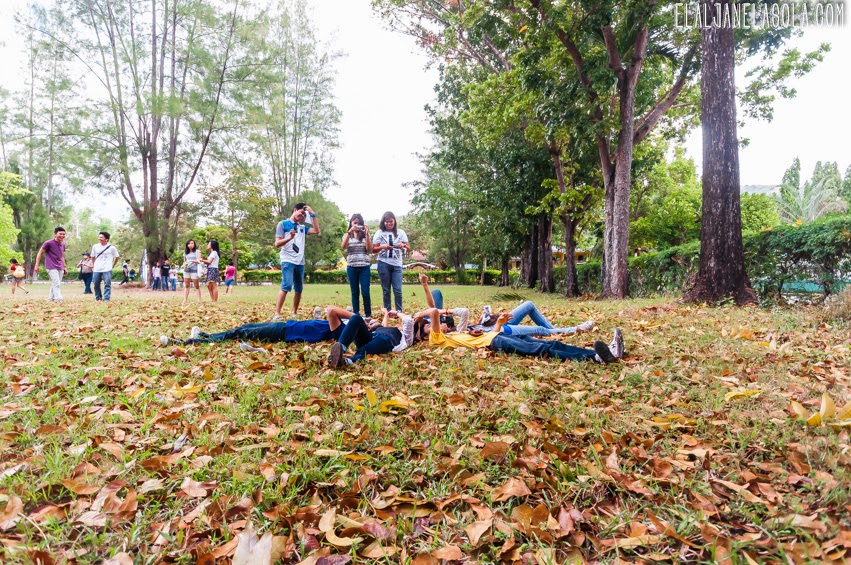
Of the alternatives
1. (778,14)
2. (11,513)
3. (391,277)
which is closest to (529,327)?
(391,277)

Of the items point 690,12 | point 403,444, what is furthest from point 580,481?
point 690,12

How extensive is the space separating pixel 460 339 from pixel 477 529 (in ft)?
11.1

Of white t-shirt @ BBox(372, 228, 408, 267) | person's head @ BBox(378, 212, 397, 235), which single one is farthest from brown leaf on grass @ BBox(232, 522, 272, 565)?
person's head @ BBox(378, 212, 397, 235)

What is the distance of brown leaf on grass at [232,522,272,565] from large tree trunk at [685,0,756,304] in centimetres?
837

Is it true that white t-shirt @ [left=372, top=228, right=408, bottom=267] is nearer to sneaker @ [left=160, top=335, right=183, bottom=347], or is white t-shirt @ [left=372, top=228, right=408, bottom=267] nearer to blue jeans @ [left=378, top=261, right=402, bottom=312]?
blue jeans @ [left=378, top=261, right=402, bottom=312]

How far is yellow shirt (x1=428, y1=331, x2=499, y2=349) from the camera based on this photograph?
4879 mm

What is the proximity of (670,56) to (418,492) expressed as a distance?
1316 cm

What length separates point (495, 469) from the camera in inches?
84.0

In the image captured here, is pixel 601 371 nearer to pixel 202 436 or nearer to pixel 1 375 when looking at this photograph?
pixel 202 436

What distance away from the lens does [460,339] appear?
5051mm

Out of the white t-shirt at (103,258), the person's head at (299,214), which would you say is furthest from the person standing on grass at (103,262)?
the person's head at (299,214)

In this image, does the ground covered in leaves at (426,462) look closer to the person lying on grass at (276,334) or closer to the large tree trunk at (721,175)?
the person lying on grass at (276,334)

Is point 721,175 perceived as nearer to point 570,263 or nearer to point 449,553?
point 449,553

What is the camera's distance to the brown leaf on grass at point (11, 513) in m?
1.65
